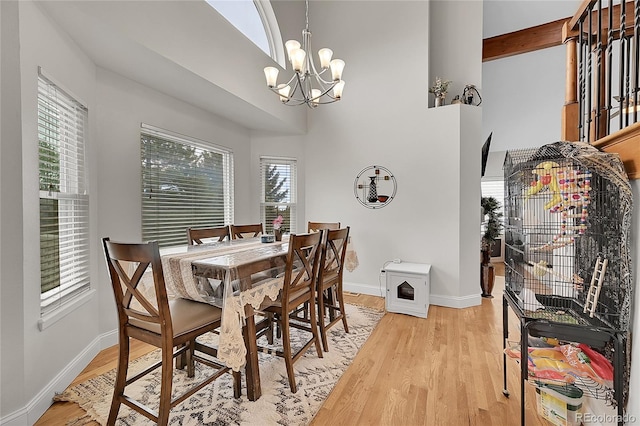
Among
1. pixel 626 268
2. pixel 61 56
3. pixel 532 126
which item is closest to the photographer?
pixel 626 268

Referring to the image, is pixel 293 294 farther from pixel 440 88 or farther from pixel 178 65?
pixel 440 88

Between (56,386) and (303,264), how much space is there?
1764 mm

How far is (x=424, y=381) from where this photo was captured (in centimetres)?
200

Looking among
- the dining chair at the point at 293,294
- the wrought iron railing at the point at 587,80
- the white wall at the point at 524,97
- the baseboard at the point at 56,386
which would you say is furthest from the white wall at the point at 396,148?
the baseboard at the point at 56,386

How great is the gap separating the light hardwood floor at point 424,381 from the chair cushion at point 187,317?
2.64ft

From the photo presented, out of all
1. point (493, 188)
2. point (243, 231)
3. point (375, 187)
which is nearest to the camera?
point (243, 231)

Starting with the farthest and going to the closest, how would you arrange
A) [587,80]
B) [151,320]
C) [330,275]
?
[330,275] → [587,80] → [151,320]

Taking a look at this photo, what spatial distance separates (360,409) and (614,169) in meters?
1.78

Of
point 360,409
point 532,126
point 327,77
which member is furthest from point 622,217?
point 532,126

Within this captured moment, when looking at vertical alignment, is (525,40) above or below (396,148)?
above

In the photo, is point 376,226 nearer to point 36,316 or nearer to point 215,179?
point 215,179

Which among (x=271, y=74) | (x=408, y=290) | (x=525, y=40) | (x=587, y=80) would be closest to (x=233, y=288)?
(x=271, y=74)

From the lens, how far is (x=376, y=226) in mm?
3900

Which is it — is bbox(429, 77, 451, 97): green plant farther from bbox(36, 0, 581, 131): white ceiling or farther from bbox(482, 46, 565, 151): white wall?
bbox(482, 46, 565, 151): white wall
